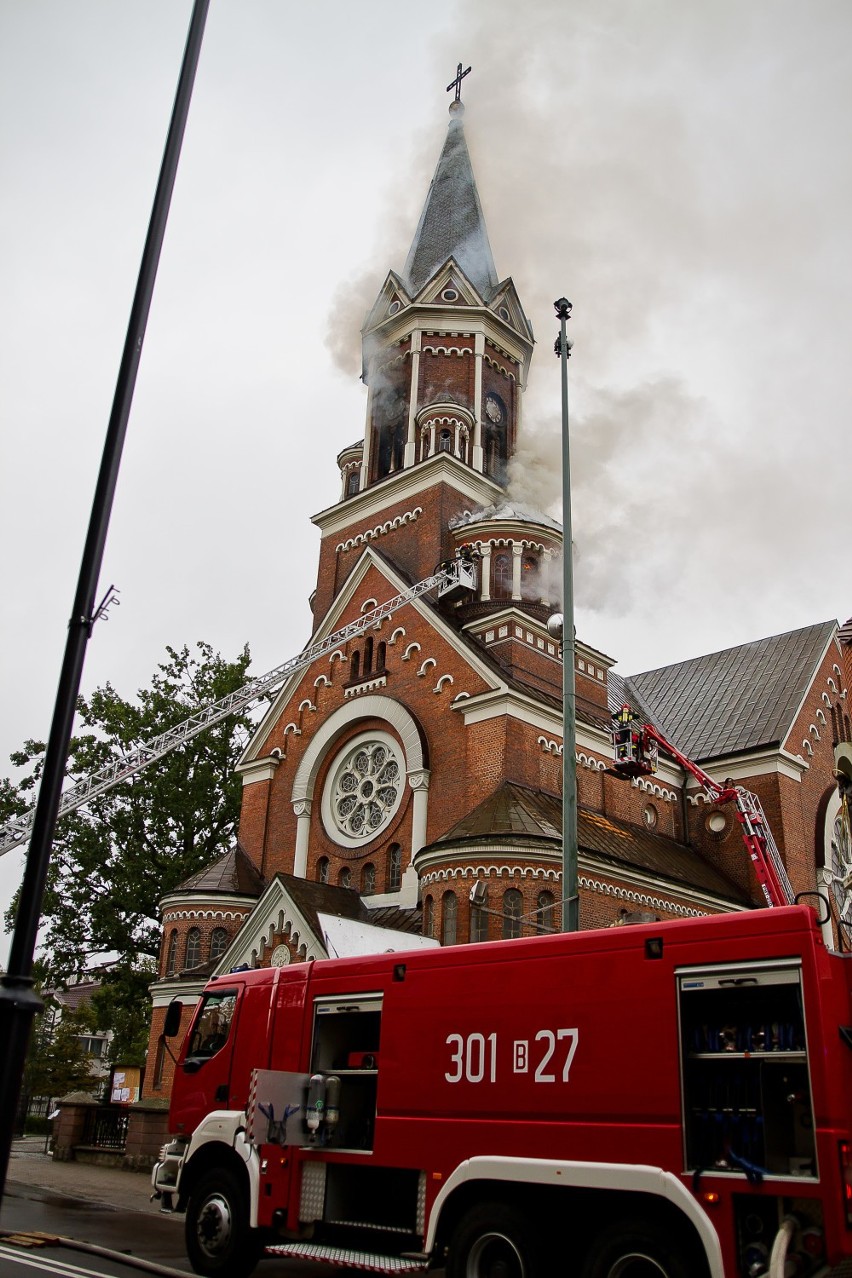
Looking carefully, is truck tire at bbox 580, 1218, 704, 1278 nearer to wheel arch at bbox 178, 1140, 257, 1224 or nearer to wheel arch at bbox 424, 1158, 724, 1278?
wheel arch at bbox 424, 1158, 724, 1278

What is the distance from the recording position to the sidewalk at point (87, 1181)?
62.8 ft

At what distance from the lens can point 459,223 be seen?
43875mm

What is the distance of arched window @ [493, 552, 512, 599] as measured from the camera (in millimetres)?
32594

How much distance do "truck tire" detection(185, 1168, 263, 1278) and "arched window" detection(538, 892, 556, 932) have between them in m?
11.8

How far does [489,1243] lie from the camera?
948 centimetres

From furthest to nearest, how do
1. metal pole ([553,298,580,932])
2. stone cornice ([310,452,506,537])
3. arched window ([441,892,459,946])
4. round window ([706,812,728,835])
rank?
stone cornice ([310,452,506,537]) < round window ([706,812,728,835]) < arched window ([441,892,459,946]) < metal pole ([553,298,580,932])

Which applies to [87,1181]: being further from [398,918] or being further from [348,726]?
[348,726]

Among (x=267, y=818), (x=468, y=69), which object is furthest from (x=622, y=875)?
(x=468, y=69)

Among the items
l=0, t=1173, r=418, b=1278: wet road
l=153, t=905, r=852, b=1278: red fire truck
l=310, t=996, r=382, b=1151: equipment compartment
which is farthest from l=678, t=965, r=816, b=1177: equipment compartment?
l=0, t=1173, r=418, b=1278: wet road

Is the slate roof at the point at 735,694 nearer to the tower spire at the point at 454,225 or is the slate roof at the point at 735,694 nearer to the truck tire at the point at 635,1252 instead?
the tower spire at the point at 454,225

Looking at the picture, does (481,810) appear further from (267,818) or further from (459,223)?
(459,223)

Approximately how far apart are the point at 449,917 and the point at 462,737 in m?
5.36

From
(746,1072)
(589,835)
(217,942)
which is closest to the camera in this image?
(746,1072)

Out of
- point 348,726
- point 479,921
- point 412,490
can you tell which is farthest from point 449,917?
point 412,490
